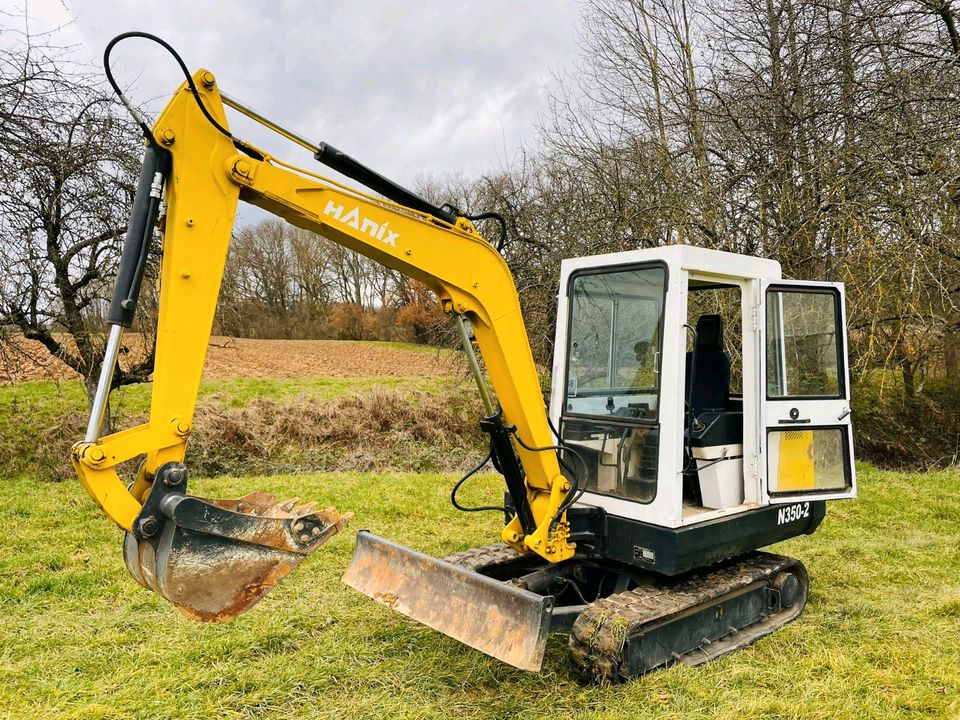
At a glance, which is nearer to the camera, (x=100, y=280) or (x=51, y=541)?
(x=51, y=541)

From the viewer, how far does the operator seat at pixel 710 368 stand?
187 inches

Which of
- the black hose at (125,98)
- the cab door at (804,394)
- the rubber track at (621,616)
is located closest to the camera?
the black hose at (125,98)

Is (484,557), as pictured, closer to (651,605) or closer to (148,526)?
(651,605)

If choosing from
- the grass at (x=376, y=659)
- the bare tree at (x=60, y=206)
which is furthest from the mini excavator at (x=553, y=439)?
the bare tree at (x=60, y=206)

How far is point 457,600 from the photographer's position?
12.5ft

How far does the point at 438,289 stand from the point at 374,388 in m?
10.2

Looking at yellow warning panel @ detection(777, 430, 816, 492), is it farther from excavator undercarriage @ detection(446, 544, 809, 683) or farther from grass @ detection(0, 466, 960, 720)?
grass @ detection(0, 466, 960, 720)

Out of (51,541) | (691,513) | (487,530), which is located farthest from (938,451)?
(51,541)

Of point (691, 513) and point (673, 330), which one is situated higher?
point (673, 330)

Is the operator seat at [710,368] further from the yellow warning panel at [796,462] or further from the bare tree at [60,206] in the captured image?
the bare tree at [60,206]

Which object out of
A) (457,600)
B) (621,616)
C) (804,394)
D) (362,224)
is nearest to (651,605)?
(621,616)

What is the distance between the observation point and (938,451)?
36.0ft

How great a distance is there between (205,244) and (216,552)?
1271 millimetres

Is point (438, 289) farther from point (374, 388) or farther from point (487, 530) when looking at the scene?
point (374, 388)
